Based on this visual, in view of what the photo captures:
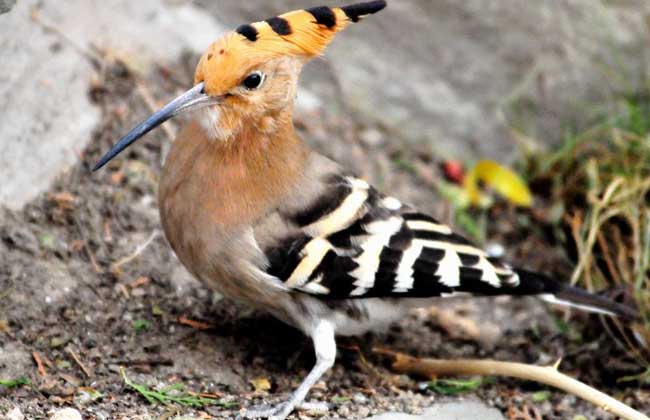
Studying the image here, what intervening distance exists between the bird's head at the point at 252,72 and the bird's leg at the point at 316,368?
1.93ft

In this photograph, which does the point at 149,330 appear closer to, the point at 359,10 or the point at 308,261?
the point at 308,261

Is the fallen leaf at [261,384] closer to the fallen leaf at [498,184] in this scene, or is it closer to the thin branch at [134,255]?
the thin branch at [134,255]

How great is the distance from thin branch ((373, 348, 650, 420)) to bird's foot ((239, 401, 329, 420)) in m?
0.45

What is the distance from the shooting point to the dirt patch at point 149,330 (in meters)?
2.72

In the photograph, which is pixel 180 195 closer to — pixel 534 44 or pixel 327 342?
pixel 327 342

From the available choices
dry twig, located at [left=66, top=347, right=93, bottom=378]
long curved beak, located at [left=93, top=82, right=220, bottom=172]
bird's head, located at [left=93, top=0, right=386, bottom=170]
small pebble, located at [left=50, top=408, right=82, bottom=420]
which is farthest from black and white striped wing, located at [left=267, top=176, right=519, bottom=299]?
small pebble, located at [left=50, top=408, right=82, bottom=420]

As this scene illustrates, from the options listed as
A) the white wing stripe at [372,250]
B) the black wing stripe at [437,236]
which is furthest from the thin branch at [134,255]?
the black wing stripe at [437,236]

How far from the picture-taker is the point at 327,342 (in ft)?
9.39

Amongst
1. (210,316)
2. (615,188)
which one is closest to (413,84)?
(615,188)

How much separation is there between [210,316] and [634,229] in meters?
1.46

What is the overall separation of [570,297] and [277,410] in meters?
1.04

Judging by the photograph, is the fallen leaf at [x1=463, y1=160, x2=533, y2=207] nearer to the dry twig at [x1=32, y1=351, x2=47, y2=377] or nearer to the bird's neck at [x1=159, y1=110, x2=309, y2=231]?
the bird's neck at [x1=159, y1=110, x2=309, y2=231]

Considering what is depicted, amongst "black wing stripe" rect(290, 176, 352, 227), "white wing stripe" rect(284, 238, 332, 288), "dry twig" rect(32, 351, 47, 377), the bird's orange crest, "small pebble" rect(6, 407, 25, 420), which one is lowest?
"dry twig" rect(32, 351, 47, 377)

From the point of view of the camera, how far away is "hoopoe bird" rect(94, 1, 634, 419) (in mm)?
2684
